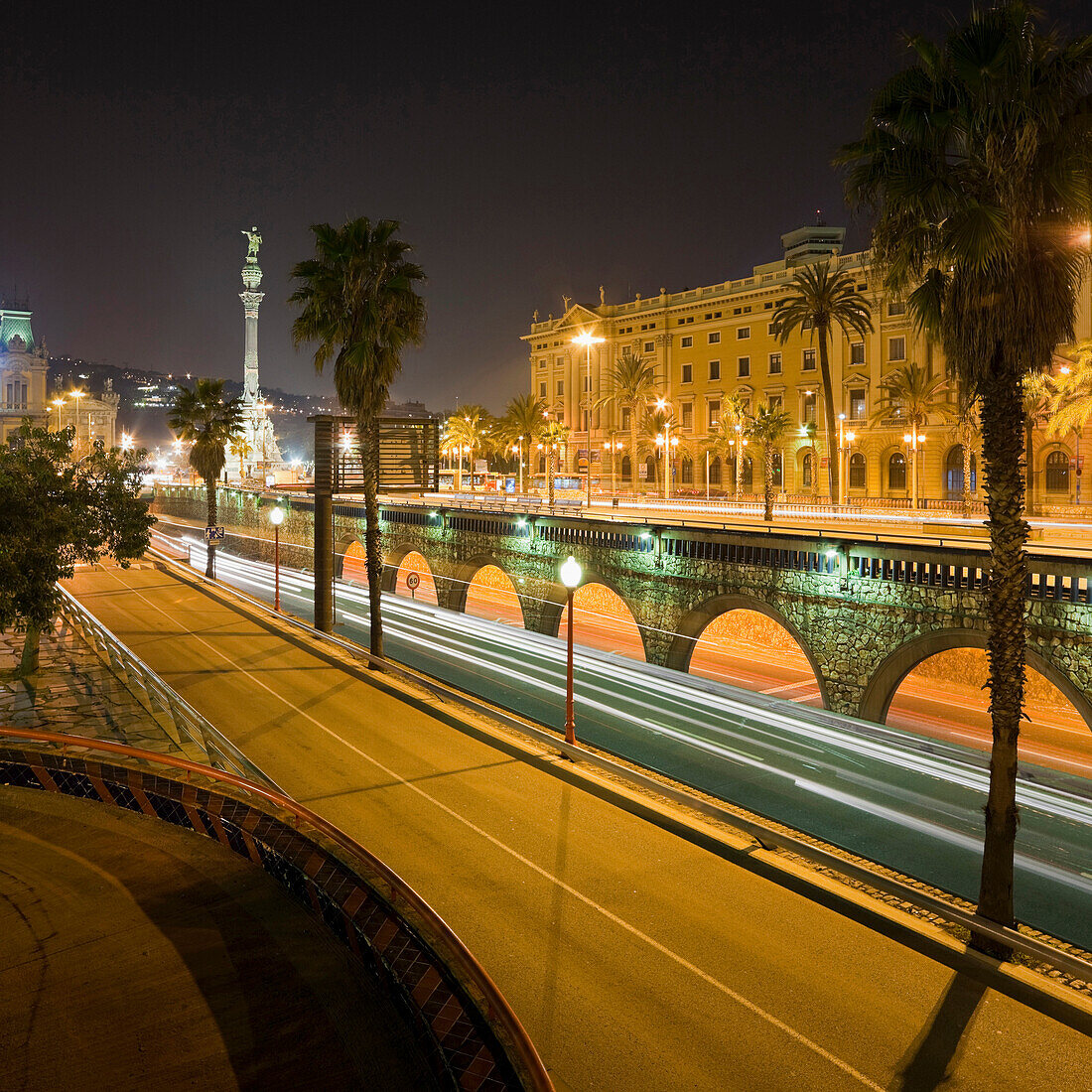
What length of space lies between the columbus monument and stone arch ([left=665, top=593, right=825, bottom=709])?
9883 cm

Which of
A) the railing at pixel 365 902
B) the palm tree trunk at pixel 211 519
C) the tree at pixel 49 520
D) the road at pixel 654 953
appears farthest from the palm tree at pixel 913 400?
the railing at pixel 365 902

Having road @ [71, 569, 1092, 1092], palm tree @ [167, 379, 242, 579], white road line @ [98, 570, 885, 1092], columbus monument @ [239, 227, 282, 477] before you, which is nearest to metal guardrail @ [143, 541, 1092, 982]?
road @ [71, 569, 1092, 1092]

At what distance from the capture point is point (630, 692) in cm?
2658

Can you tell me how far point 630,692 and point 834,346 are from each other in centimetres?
5164

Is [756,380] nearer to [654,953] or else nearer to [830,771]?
[830,771]

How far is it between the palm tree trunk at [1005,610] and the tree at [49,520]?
614 inches

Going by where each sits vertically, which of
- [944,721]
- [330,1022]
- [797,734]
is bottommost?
[944,721]

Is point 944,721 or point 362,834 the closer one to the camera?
point 362,834

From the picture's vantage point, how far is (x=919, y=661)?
21.2 metres

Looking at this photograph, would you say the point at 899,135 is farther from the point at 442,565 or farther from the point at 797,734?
the point at 442,565

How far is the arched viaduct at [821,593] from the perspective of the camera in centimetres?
1814

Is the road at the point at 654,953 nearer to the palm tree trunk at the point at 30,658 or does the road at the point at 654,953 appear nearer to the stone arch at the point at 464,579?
the palm tree trunk at the point at 30,658

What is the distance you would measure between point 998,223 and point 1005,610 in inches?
174

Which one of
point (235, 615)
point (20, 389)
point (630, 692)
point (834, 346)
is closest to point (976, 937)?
point (630, 692)
